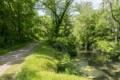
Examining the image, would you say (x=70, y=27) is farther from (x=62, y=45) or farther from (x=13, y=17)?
(x=62, y=45)

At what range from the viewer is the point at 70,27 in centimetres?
6159

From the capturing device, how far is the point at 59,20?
4541 cm

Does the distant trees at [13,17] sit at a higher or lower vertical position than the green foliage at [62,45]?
higher

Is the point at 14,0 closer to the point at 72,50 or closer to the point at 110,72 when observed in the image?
the point at 72,50

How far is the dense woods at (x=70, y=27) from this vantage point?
109 feet

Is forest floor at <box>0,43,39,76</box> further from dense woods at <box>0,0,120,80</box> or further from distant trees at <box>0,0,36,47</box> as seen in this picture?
distant trees at <box>0,0,36,47</box>

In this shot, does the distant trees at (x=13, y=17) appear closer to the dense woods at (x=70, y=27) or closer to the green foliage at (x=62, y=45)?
the dense woods at (x=70, y=27)

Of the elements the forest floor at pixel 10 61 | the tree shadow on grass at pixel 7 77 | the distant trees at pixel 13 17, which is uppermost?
the distant trees at pixel 13 17

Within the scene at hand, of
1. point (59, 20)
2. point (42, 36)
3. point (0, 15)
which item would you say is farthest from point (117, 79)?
point (42, 36)

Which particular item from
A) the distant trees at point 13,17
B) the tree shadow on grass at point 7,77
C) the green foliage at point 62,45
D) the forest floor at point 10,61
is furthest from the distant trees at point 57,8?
the tree shadow on grass at point 7,77

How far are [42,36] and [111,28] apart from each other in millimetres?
29469

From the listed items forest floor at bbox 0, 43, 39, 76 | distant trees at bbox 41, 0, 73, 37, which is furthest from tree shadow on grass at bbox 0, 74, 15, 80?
distant trees at bbox 41, 0, 73, 37

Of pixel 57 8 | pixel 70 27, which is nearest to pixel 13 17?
pixel 57 8

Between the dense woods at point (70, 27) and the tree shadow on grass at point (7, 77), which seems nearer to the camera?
the tree shadow on grass at point (7, 77)
